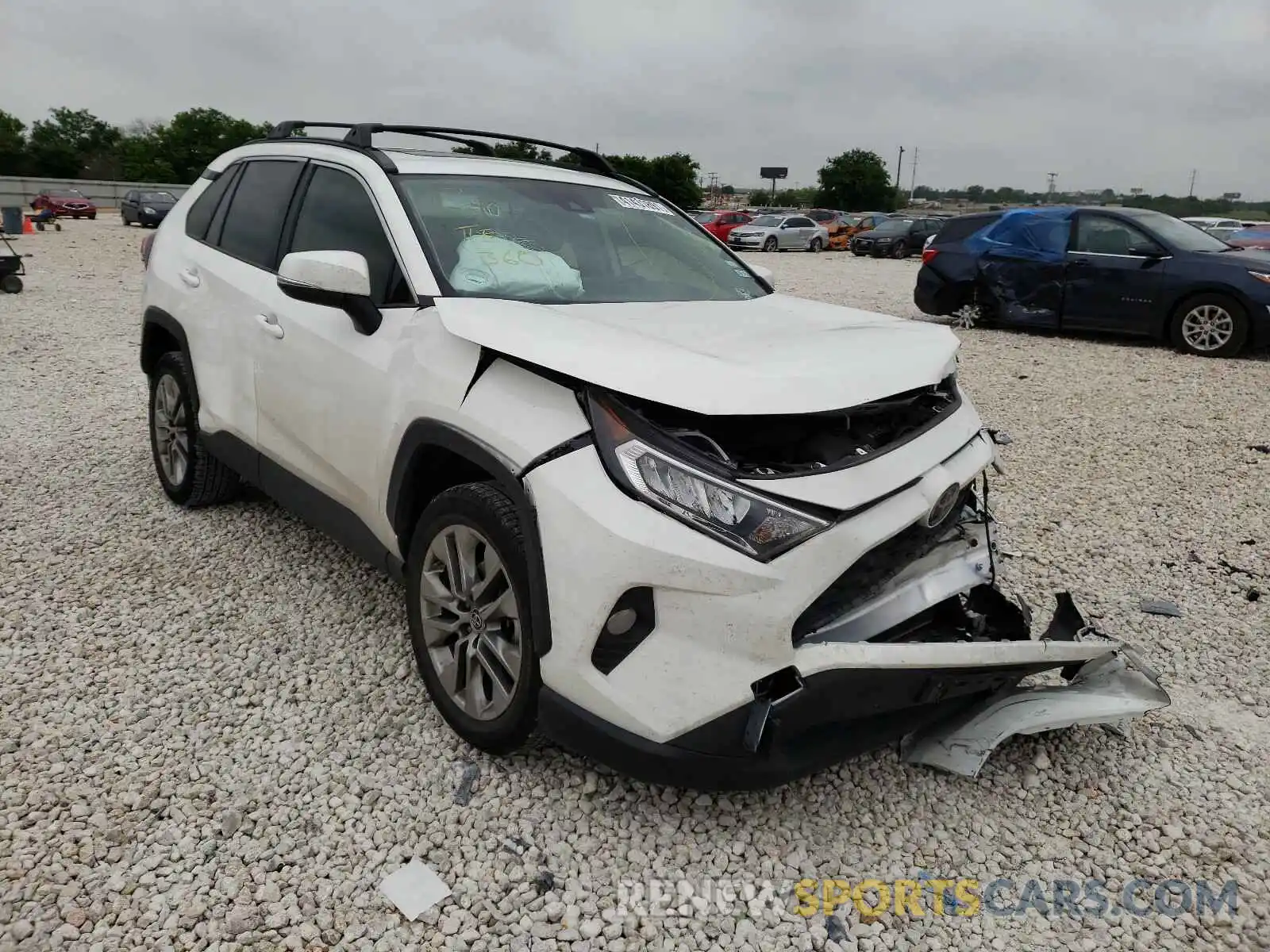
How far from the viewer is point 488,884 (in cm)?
228

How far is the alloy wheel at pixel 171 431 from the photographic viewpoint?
441 cm

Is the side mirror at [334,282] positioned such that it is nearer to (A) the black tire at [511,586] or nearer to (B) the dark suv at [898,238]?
(A) the black tire at [511,586]

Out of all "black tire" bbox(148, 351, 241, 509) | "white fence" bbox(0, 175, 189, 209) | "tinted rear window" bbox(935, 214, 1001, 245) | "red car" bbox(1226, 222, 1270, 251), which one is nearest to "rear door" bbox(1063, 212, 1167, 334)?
"tinted rear window" bbox(935, 214, 1001, 245)

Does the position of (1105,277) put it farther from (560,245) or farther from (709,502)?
(709,502)

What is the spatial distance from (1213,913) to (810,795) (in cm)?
103

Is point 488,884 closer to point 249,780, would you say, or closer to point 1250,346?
point 249,780

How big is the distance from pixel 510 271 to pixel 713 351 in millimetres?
925

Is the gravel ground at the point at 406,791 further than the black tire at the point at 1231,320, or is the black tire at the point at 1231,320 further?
the black tire at the point at 1231,320

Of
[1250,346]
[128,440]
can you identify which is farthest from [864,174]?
[128,440]

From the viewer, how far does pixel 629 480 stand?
6.89ft

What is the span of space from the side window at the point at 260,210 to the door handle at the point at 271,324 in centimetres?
26

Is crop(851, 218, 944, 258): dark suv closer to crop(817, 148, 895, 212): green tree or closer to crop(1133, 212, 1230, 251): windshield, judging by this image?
crop(1133, 212, 1230, 251): windshield

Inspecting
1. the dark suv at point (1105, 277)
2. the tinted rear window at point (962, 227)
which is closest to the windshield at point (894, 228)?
the tinted rear window at point (962, 227)

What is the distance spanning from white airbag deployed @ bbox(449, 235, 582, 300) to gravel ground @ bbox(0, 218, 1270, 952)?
1.42m
